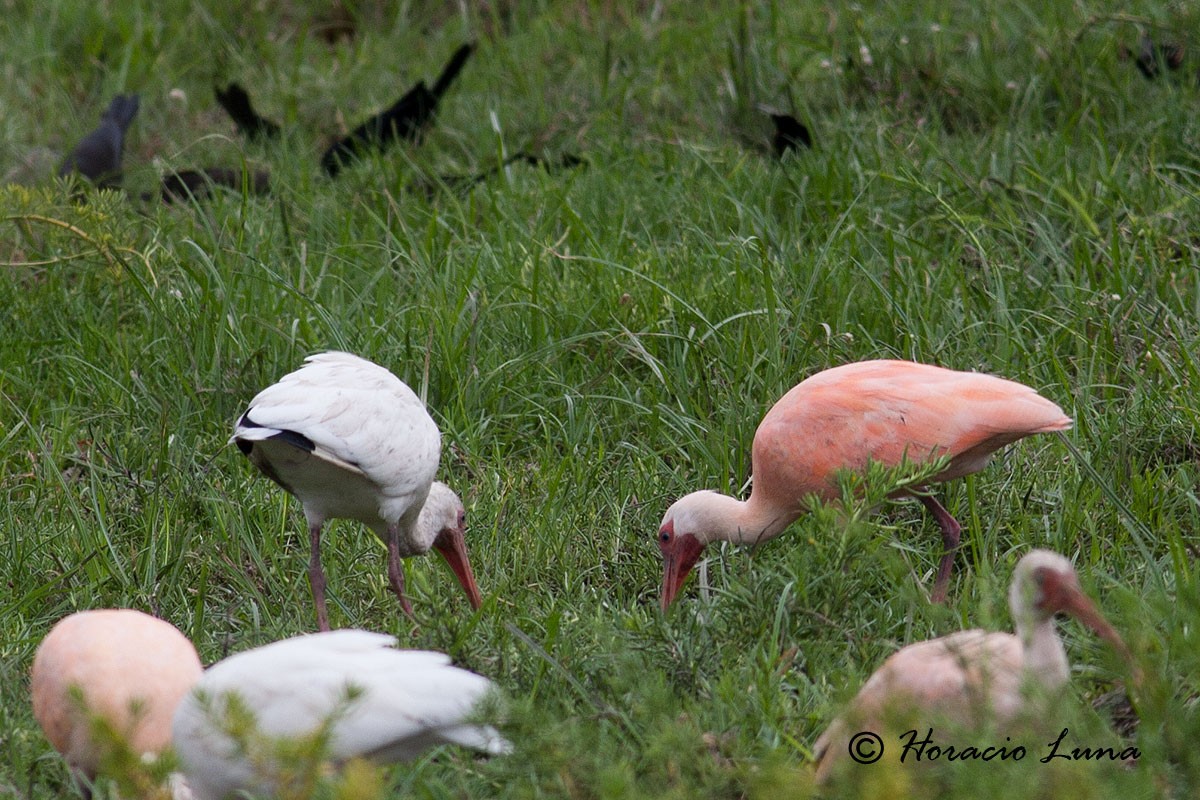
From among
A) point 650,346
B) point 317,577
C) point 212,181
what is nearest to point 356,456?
point 317,577

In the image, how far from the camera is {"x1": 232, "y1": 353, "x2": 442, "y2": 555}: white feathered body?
3553 millimetres

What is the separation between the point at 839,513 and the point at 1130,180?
305 centimetres

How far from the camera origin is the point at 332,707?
2592 millimetres

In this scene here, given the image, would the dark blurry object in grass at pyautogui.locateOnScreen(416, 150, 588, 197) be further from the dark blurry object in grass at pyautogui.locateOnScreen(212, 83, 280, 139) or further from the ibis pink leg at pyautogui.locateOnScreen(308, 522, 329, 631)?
the ibis pink leg at pyautogui.locateOnScreen(308, 522, 329, 631)

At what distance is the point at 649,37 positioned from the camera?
7.49 meters

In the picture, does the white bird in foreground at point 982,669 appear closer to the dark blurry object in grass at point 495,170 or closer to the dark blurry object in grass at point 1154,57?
the dark blurry object in grass at point 495,170

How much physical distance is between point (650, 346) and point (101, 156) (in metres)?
3.25

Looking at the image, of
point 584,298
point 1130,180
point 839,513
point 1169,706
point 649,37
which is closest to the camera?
point 1169,706

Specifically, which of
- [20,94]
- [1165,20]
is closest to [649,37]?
[1165,20]

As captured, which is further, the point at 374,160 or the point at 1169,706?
the point at 374,160

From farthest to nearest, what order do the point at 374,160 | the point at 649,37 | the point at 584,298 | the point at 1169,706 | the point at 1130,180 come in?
the point at 649,37, the point at 374,160, the point at 1130,180, the point at 584,298, the point at 1169,706

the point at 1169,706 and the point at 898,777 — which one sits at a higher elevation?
the point at 898,777

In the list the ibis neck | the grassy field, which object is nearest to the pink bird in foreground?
the ibis neck

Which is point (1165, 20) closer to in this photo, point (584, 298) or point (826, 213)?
point (826, 213)
